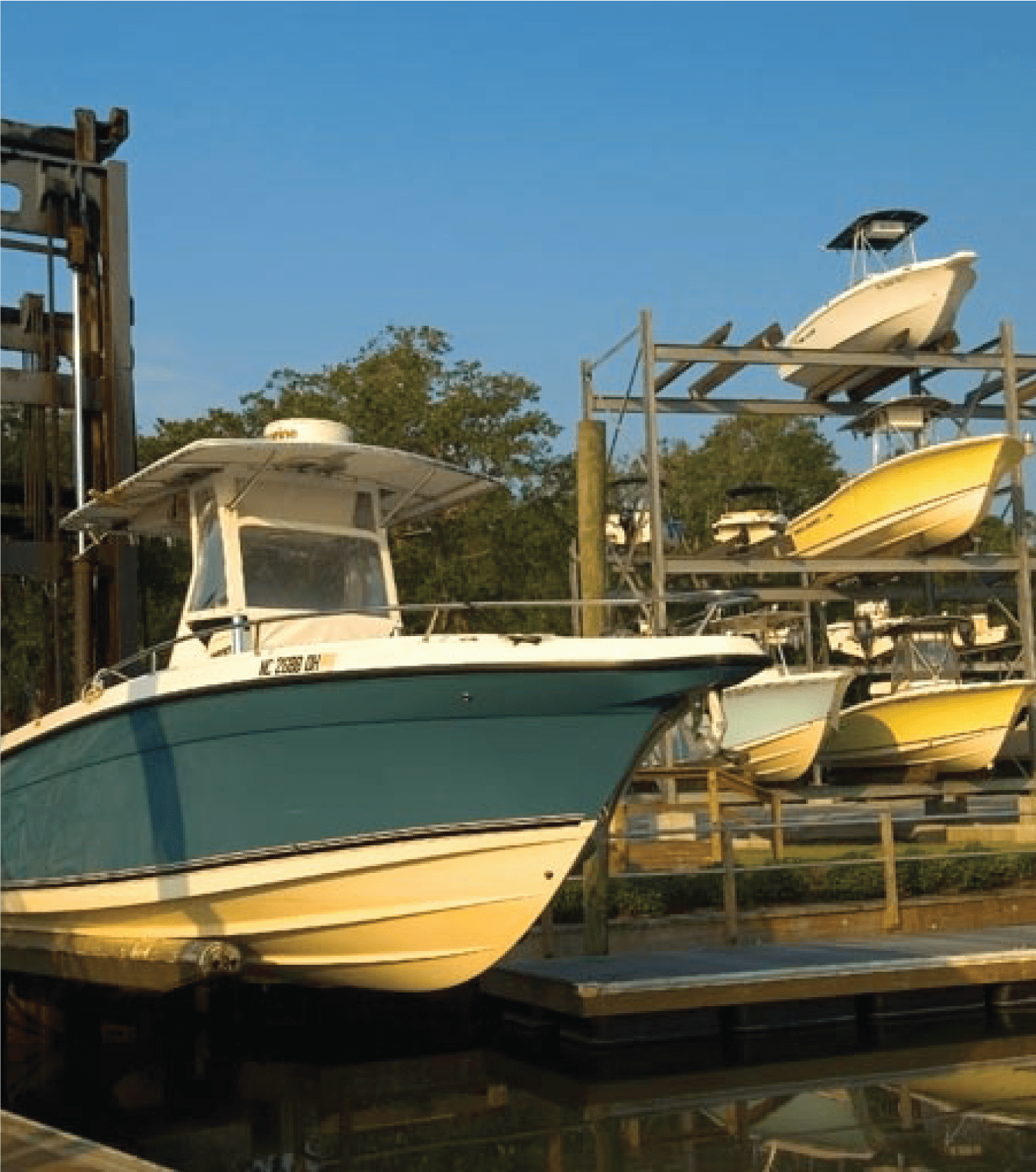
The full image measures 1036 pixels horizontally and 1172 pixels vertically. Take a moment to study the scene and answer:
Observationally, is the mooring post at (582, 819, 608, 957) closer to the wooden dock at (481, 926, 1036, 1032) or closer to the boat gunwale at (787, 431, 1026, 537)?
the wooden dock at (481, 926, 1036, 1032)

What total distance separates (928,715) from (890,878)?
829cm

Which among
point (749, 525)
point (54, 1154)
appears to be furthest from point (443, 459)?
point (54, 1154)

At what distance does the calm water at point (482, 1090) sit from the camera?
314 inches

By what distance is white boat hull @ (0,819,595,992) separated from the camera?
27.0ft

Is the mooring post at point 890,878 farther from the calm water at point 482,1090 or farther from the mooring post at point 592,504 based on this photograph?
the mooring post at point 592,504

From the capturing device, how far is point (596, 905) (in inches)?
440

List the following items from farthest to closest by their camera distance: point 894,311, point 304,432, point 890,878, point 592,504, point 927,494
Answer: point 894,311 → point 927,494 → point 890,878 → point 592,504 → point 304,432

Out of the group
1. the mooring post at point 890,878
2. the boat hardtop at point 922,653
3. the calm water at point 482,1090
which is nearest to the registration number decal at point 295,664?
the calm water at point 482,1090

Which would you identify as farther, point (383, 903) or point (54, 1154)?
point (383, 903)

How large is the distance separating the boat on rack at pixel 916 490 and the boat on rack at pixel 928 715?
1190 millimetres

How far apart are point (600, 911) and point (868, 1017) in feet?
6.35

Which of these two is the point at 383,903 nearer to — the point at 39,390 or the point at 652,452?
the point at 39,390

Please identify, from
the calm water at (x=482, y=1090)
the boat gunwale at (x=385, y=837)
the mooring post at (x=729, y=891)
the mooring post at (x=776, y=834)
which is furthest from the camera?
the mooring post at (x=776, y=834)

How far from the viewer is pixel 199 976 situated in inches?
321
